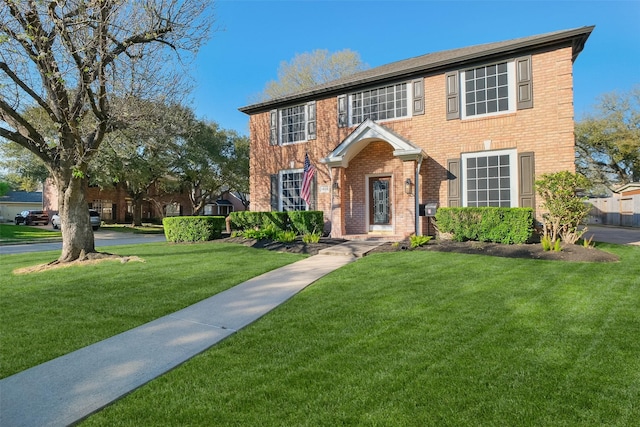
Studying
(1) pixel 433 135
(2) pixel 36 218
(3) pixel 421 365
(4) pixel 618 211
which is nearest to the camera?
(3) pixel 421 365

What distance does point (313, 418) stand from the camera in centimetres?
228

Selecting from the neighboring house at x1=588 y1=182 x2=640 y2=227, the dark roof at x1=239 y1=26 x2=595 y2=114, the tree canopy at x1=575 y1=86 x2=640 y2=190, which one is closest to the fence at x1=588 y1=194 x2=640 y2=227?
the neighboring house at x1=588 y1=182 x2=640 y2=227

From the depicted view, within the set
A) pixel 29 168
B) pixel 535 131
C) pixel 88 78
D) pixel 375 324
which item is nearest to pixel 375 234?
pixel 535 131

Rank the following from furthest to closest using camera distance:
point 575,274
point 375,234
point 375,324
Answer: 1. point 375,234
2. point 575,274
3. point 375,324

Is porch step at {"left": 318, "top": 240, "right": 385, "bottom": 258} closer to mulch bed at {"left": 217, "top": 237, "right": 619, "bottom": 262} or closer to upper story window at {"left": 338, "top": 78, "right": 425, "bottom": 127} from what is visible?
mulch bed at {"left": 217, "top": 237, "right": 619, "bottom": 262}

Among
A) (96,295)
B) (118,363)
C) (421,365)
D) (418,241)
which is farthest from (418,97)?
(118,363)

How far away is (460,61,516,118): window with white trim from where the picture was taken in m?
10.5

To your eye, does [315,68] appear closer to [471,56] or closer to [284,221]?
[284,221]

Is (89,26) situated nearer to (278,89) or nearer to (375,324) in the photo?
(375,324)

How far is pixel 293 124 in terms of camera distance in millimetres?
15086

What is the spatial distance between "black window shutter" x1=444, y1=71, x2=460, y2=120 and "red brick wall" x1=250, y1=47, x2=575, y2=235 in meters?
0.22

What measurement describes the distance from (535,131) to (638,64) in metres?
19.5

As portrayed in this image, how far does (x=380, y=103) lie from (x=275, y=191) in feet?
19.0

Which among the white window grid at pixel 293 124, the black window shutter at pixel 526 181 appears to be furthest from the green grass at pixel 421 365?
the white window grid at pixel 293 124
